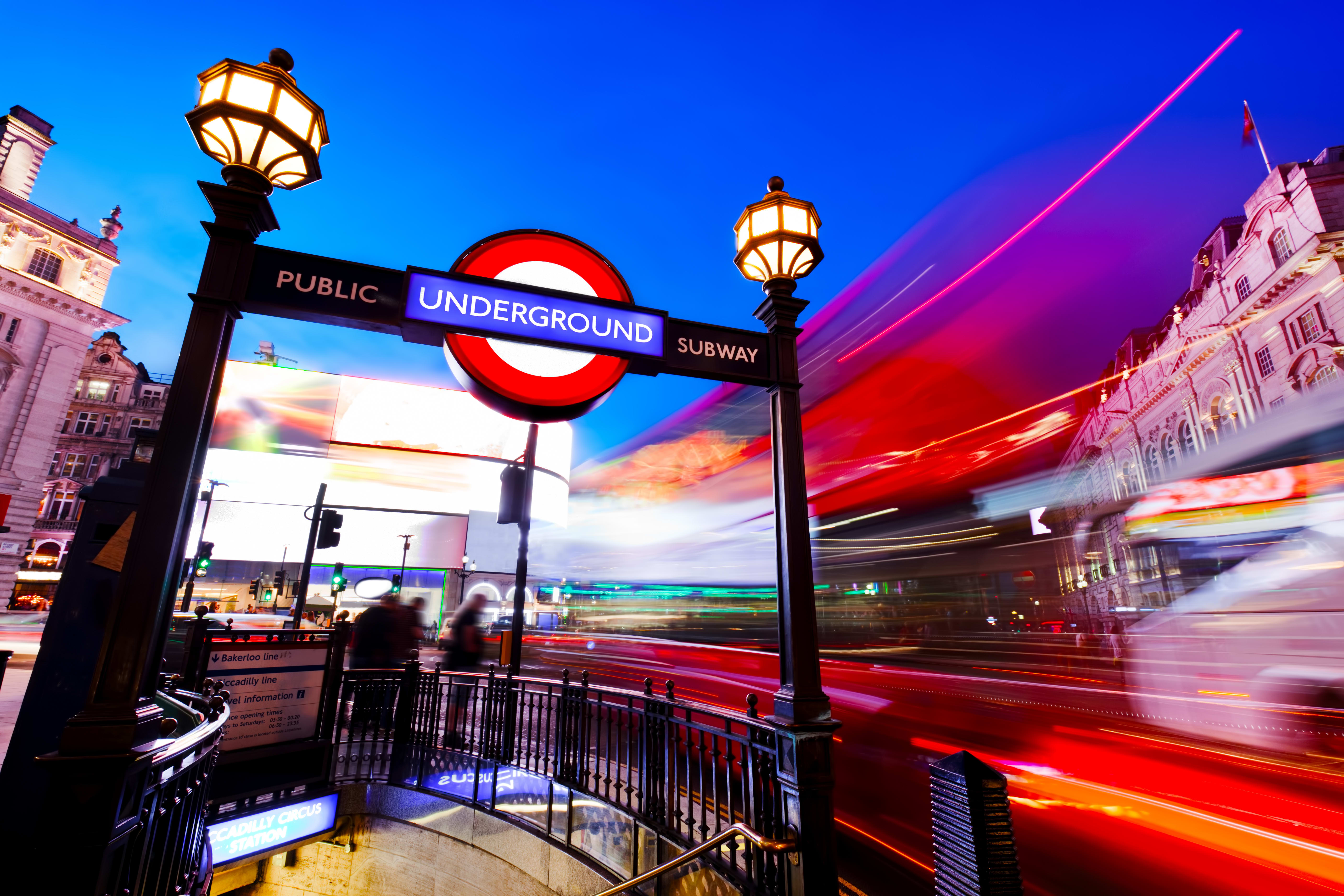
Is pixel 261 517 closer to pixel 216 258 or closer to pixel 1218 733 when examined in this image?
pixel 216 258

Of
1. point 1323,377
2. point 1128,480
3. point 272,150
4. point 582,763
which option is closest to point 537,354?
point 272,150

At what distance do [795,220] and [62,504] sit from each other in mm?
69873

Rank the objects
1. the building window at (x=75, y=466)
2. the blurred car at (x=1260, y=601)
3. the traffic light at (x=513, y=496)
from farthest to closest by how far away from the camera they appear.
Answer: the building window at (x=75, y=466) → the traffic light at (x=513, y=496) → the blurred car at (x=1260, y=601)

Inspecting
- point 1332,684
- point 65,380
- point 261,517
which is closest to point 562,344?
point 1332,684

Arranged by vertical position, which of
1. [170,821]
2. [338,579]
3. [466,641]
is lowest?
[170,821]

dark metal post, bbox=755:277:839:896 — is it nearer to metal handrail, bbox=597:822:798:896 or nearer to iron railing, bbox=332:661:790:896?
metal handrail, bbox=597:822:798:896

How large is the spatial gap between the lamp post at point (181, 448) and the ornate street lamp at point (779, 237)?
2847mm

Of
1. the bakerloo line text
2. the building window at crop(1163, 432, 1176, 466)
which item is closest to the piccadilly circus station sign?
the bakerloo line text

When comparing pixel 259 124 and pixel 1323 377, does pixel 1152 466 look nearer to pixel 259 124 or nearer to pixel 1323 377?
pixel 1323 377

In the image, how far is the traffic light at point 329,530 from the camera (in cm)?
1506

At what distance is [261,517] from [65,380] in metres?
37.5

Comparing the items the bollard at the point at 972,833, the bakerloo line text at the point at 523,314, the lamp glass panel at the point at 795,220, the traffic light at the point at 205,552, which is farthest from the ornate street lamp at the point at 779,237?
the traffic light at the point at 205,552

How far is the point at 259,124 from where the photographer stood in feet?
9.63

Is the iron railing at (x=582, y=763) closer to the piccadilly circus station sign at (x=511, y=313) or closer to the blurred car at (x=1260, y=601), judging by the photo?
the piccadilly circus station sign at (x=511, y=313)
